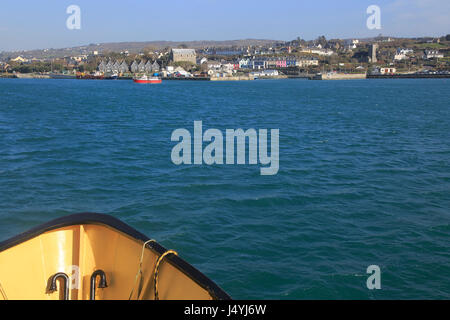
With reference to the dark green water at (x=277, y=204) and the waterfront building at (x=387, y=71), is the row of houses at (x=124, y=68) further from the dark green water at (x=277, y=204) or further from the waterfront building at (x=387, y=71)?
the dark green water at (x=277, y=204)

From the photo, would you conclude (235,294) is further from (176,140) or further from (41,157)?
(176,140)

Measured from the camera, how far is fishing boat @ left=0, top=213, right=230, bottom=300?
4703 millimetres

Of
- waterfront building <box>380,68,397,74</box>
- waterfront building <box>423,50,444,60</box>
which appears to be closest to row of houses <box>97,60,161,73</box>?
waterfront building <box>380,68,397,74</box>

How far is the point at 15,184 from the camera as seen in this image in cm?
1467

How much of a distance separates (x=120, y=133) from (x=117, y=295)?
78.3ft

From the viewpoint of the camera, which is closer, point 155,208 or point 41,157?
point 155,208
